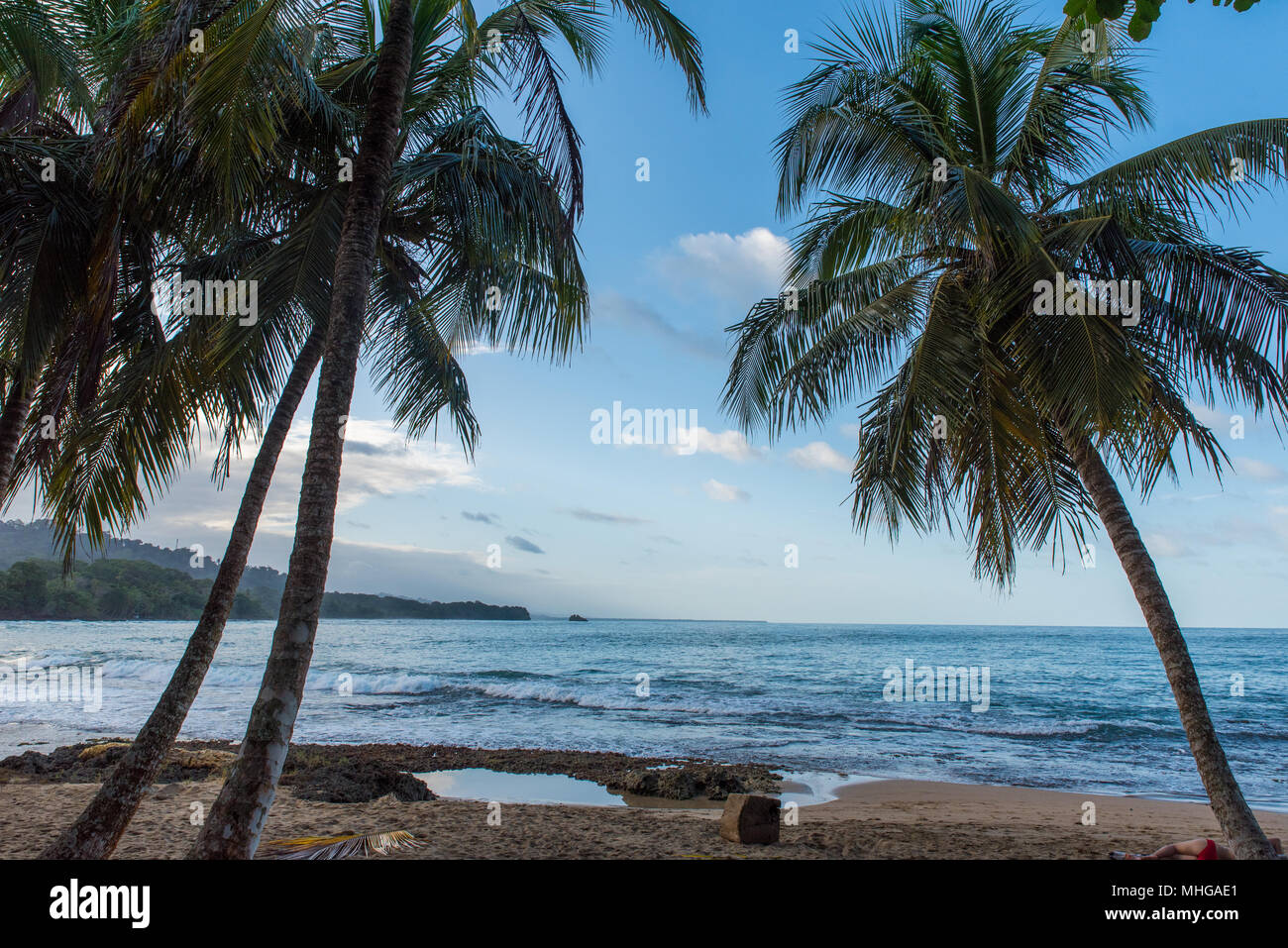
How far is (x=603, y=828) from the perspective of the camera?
7648mm

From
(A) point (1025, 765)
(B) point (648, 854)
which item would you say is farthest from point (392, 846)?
(A) point (1025, 765)

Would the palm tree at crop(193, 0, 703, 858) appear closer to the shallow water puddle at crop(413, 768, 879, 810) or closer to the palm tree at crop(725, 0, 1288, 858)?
the palm tree at crop(725, 0, 1288, 858)

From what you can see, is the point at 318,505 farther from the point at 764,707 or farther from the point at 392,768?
the point at 764,707

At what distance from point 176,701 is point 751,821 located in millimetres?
4893

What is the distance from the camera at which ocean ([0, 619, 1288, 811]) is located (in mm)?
15242

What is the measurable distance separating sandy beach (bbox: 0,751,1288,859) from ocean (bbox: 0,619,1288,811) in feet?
14.0

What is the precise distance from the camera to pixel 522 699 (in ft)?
83.6

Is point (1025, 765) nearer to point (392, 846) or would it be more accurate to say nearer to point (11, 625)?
point (392, 846)

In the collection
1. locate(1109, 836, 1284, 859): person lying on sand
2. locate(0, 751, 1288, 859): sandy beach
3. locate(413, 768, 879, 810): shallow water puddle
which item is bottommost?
locate(413, 768, 879, 810): shallow water puddle

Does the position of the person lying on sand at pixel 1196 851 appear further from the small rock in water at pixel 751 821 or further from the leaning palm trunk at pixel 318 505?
the leaning palm trunk at pixel 318 505

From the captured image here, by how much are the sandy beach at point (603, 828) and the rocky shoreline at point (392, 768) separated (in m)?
0.35

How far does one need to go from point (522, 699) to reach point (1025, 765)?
1596cm

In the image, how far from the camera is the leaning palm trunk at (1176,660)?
5.18 m

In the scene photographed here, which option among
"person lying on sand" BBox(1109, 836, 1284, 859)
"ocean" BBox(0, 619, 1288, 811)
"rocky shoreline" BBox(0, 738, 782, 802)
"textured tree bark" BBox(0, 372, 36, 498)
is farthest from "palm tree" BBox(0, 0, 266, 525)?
"ocean" BBox(0, 619, 1288, 811)
